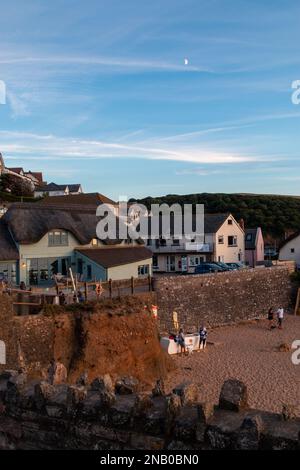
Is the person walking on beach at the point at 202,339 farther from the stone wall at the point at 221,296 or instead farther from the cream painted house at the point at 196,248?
the cream painted house at the point at 196,248

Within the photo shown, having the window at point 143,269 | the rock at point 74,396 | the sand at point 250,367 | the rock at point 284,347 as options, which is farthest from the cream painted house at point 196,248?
the rock at point 74,396

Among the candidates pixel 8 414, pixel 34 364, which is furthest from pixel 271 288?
pixel 8 414

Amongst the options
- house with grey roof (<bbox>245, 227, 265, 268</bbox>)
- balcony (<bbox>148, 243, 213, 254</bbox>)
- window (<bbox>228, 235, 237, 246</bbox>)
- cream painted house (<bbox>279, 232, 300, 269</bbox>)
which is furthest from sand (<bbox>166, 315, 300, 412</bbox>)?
house with grey roof (<bbox>245, 227, 265, 268</bbox>)

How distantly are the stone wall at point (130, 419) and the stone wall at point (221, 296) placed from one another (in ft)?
68.0

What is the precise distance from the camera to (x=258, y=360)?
22500mm

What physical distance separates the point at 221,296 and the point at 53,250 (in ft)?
35.2

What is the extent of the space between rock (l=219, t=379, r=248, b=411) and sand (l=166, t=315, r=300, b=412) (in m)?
10.9

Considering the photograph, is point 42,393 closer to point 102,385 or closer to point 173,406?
point 102,385

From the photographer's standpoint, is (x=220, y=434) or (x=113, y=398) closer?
(x=220, y=434)

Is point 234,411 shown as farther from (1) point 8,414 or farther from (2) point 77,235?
(2) point 77,235

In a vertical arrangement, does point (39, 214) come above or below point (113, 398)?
above

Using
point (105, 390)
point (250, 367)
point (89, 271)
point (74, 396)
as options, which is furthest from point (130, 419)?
point (89, 271)

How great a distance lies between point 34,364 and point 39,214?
17.4 metres

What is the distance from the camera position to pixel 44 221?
31.8 m
